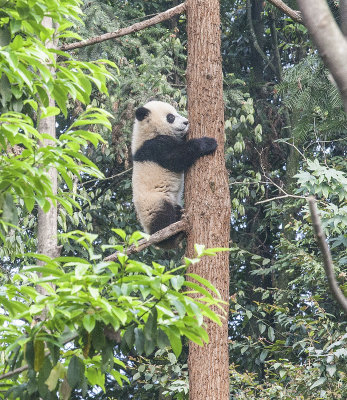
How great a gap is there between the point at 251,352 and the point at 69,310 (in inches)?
274

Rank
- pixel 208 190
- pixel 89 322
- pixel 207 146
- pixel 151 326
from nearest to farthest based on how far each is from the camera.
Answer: pixel 89 322 < pixel 151 326 < pixel 208 190 < pixel 207 146

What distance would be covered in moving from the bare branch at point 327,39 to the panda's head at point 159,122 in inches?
188

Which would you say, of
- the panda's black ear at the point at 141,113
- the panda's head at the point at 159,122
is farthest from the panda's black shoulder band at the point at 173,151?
the panda's black ear at the point at 141,113

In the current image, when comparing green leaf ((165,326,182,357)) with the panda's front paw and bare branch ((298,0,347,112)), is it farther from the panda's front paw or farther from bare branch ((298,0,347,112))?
the panda's front paw

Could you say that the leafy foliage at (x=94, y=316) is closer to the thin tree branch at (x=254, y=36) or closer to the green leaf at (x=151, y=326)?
the green leaf at (x=151, y=326)

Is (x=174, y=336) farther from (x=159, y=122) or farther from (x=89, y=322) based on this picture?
(x=159, y=122)

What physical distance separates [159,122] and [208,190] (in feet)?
6.14

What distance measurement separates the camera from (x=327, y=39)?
3.23ft

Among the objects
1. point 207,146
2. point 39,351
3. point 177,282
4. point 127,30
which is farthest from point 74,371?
point 127,30

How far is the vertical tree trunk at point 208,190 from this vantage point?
390 centimetres

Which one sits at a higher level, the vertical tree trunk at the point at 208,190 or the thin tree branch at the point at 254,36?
the thin tree branch at the point at 254,36

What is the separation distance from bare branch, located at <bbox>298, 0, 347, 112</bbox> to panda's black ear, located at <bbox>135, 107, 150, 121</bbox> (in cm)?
498

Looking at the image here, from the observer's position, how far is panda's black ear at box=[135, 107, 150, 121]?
592cm

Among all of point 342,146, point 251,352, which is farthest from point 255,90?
point 251,352
